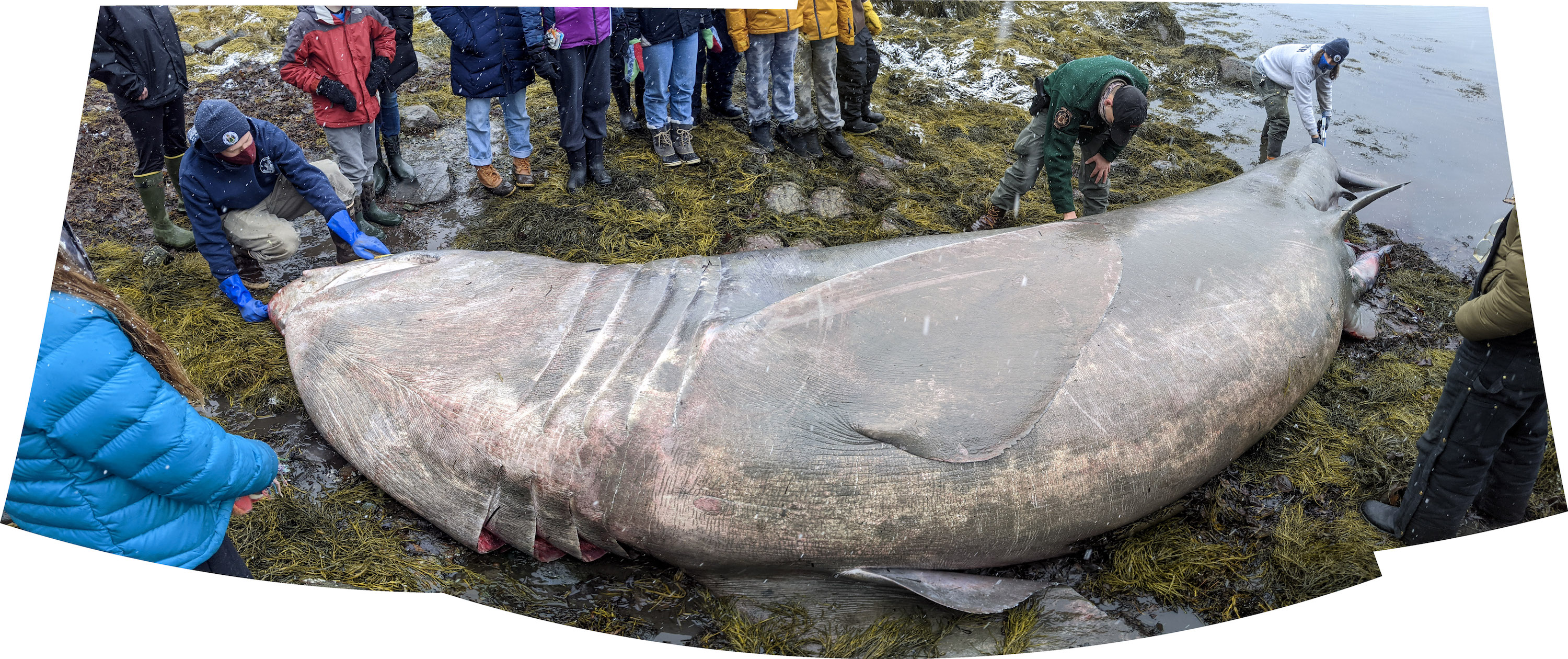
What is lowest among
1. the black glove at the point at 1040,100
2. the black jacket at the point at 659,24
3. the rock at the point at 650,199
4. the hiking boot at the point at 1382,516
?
the hiking boot at the point at 1382,516

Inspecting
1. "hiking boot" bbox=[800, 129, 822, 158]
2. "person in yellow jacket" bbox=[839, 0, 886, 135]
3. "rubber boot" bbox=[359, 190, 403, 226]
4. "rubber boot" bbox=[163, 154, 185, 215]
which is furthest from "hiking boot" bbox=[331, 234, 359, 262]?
"person in yellow jacket" bbox=[839, 0, 886, 135]

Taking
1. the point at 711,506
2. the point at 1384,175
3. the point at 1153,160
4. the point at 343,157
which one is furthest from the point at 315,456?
the point at 1384,175

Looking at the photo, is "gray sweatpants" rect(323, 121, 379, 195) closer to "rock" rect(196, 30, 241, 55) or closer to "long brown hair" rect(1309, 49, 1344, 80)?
"rock" rect(196, 30, 241, 55)

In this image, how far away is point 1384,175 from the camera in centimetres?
650

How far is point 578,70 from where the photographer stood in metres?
5.89

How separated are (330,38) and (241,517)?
10.7 ft

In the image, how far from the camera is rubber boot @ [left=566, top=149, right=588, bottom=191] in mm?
6113

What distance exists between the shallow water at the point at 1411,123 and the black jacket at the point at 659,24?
4.75 meters

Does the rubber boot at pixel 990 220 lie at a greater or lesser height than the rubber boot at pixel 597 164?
lesser

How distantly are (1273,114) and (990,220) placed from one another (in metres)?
3.12

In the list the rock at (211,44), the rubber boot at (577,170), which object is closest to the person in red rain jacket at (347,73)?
the rubber boot at (577,170)

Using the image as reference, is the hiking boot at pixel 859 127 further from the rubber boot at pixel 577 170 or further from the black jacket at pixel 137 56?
the black jacket at pixel 137 56

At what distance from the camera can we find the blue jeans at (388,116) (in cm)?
605

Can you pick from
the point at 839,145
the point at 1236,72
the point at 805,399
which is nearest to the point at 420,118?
the point at 839,145
